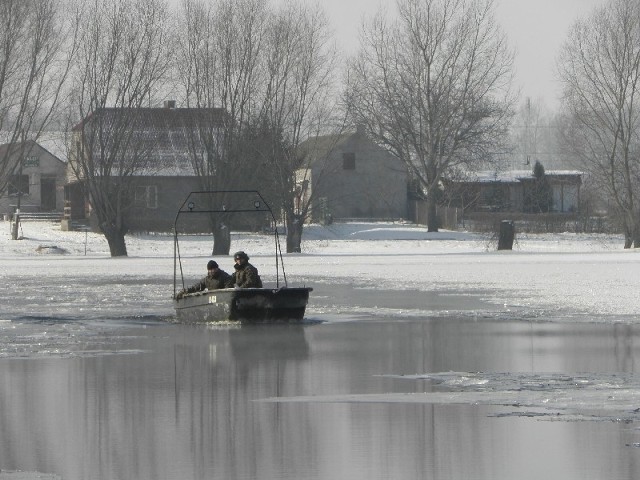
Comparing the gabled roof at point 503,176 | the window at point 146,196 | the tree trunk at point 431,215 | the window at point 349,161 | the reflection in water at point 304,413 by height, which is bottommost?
the reflection in water at point 304,413

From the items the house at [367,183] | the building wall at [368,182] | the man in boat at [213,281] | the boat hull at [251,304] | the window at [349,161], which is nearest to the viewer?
the boat hull at [251,304]

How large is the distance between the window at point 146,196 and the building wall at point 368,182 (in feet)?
53.1

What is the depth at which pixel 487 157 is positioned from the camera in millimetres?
83312

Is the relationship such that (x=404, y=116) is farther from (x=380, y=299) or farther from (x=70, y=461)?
(x=70, y=461)

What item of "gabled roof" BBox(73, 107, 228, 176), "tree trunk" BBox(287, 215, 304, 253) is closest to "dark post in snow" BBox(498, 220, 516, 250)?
"tree trunk" BBox(287, 215, 304, 253)

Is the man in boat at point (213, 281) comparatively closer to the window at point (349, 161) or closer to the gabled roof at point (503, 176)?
the window at point (349, 161)

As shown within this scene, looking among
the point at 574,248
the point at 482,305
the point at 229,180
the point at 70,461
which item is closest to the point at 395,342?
the point at 482,305

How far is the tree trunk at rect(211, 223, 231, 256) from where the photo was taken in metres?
Answer: 63.2

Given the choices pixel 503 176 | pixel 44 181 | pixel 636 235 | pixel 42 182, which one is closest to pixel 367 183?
pixel 503 176

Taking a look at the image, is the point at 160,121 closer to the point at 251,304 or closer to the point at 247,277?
the point at 247,277

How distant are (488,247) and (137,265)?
19.4 meters

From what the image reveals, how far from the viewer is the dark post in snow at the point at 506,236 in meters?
64.8

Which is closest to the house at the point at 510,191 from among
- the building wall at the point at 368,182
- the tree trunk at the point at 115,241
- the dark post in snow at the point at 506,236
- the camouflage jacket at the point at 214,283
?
the building wall at the point at 368,182

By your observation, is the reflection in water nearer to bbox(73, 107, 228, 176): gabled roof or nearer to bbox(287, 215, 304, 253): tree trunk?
bbox(73, 107, 228, 176): gabled roof
